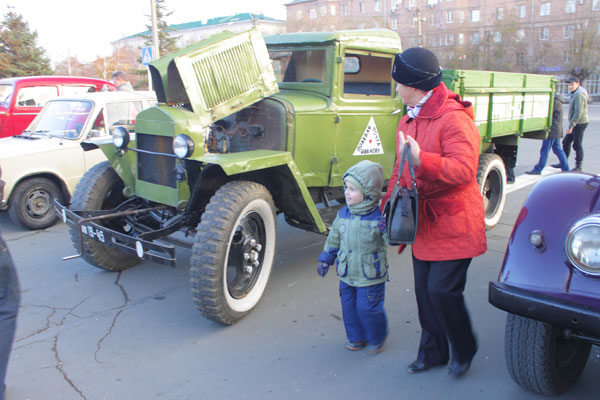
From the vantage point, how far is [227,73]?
4254mm

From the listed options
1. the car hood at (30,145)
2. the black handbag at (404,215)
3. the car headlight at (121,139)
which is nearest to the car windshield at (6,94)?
the car hood at (30,145)

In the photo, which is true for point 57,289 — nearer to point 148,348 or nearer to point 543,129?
point 148,348

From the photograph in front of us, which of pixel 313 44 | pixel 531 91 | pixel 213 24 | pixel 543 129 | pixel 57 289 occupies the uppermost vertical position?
pixel 213 24

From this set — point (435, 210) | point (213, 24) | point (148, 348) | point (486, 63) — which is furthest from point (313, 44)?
point (213, 24)

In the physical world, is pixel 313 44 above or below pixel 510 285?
above

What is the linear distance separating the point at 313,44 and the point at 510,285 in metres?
3.16

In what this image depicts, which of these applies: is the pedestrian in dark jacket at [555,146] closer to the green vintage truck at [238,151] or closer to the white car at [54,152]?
the green vintage truck at [238,151]

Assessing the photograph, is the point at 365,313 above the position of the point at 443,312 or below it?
below

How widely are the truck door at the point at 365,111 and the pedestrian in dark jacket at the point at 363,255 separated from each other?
62.6 inches

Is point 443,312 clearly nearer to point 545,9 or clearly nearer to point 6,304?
point 6,304

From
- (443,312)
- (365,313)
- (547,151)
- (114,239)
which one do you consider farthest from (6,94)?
(547,151)

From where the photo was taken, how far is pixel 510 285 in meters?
2.30

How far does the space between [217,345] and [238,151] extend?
1.93 metres

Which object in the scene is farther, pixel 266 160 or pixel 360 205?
pixel 266 160
